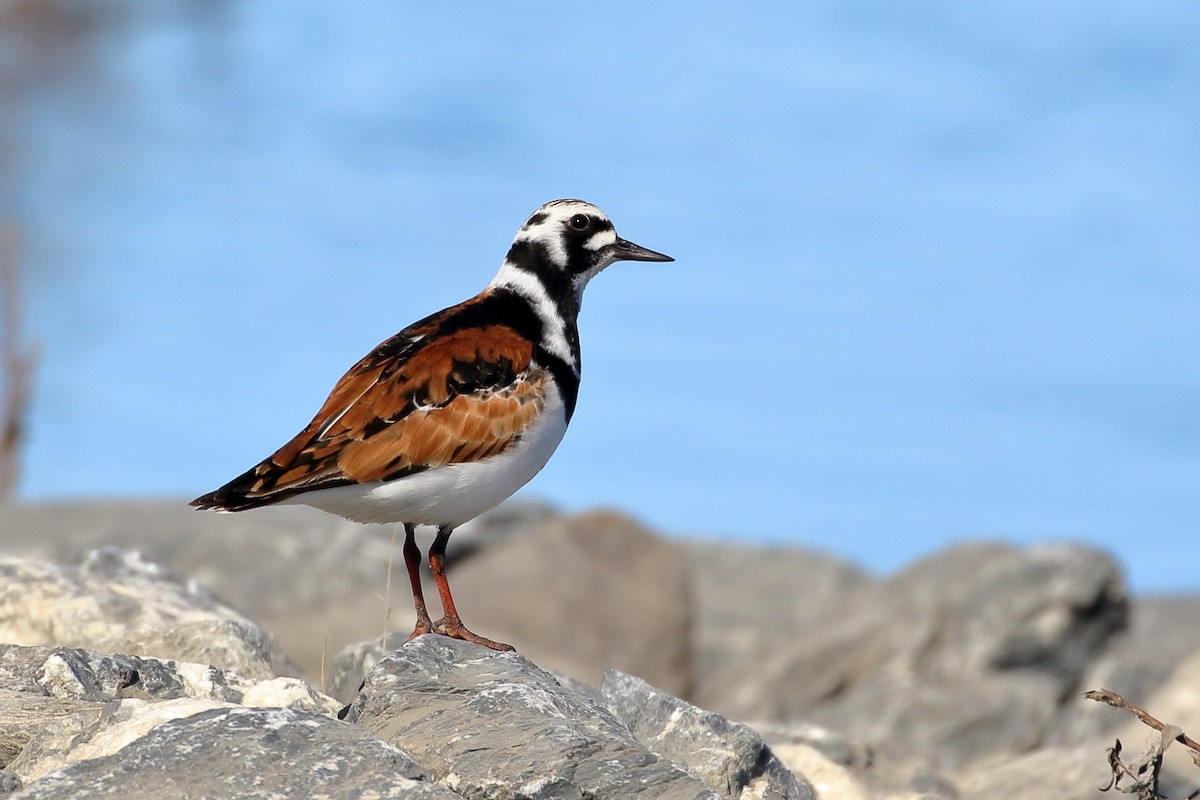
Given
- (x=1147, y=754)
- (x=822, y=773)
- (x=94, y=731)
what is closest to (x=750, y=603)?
(x=822, y=773)

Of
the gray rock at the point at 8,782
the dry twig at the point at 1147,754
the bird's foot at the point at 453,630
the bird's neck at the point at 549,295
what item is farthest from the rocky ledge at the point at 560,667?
the bird's neck at the point at 549,295

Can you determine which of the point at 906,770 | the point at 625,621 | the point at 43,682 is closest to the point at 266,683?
the point at 43,682

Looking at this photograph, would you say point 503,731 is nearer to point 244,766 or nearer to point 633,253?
point 244,766

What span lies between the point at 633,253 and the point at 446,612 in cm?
244

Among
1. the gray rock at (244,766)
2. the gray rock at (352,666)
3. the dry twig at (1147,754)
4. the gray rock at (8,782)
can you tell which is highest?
the gray rock at (352,666)

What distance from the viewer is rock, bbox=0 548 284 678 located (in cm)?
780

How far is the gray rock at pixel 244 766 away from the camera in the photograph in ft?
17.7

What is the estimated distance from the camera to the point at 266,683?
274 inches

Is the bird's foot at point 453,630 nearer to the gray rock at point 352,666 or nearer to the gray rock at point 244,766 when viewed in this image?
the gray rock at point 352,666

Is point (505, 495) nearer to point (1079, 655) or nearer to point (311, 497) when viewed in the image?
point (311, 497)

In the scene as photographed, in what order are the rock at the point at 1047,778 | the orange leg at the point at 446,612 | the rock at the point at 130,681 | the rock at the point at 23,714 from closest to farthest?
the rock at the point at 23,714 < the rock at the point at 130,681 < the orange leg at the point at 446,612 < the rock at the point at 1047,778

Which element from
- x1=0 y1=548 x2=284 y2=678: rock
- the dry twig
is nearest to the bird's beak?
x1=0 y1=548 x2=284 y2=678: rock

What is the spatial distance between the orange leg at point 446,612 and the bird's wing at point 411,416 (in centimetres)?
57

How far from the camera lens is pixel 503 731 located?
6.07 meters
